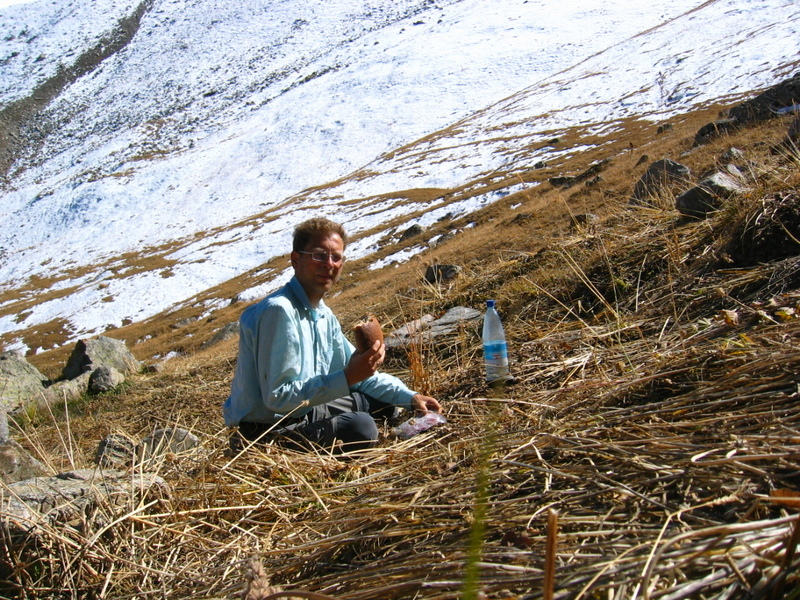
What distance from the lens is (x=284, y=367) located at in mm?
3324

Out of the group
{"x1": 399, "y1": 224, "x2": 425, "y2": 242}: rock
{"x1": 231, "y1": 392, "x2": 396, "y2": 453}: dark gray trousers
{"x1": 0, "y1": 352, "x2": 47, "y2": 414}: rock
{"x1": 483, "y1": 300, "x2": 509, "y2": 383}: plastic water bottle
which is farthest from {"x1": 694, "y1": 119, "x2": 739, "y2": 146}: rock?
{"x1": 0, "y1": 352, "x2": 47, "y2": 414}: rock

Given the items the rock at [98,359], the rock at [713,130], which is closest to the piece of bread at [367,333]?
the rock at [98,359]

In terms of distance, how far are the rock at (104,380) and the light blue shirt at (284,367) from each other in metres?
7.96

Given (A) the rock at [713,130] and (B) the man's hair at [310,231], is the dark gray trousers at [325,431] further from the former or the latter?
(A) the rock at [713,130]

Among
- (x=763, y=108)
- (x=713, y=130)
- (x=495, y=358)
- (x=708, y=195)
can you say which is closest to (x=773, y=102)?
(x=763, y=108)

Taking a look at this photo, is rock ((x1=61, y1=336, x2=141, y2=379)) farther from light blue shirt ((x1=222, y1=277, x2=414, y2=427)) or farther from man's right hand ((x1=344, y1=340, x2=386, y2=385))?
man's right hand ((x1=344, y1=340, x2=386, y2=385))

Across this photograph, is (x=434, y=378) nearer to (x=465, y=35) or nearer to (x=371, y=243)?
(x=371, y=243)

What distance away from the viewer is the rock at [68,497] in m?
2.28

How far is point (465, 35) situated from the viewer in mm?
77750

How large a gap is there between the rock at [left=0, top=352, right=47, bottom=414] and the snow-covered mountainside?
58.7 ft

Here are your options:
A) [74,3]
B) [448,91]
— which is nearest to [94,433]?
[448,91]

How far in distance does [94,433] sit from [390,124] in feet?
187

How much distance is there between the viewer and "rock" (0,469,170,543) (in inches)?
89.7

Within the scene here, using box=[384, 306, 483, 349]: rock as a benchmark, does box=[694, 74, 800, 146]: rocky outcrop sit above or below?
below
